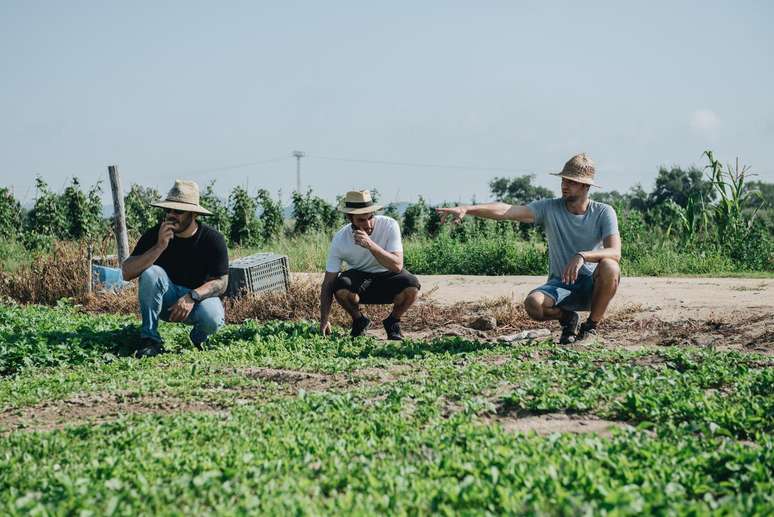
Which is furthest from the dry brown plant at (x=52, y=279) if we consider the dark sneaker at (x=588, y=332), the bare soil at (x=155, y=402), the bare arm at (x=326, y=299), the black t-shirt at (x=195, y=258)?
the dark sneaker at (x=588, y=332)

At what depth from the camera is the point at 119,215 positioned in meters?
11.7

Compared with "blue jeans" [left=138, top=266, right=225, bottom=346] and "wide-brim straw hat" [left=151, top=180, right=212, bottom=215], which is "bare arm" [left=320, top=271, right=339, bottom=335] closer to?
"blue jeans" [left=138, top=266, right=225, bottom=346]

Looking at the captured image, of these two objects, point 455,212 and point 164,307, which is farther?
point 164,307

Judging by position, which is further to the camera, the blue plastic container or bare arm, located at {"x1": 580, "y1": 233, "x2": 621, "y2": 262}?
the blue plastic container

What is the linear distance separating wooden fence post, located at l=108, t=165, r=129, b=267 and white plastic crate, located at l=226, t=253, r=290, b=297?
79.2 inches

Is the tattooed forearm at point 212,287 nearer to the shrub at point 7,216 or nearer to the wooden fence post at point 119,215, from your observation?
the wooden fence post at point 119,215

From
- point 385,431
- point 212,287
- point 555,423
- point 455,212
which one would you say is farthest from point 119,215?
point 555,423

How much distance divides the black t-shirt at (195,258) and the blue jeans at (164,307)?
117 mm

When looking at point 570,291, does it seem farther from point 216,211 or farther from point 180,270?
point 216,211

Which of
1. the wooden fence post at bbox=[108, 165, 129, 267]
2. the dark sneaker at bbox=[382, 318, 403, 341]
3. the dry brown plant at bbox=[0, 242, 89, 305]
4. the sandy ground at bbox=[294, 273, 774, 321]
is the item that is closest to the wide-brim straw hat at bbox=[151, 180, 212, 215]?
the dark sneaker at bbox=[382, 318, 403, 341]

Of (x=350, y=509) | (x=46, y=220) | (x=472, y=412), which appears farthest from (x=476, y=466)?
(x=46, y=220)

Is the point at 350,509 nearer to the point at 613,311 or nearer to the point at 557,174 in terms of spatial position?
the point at 557,174

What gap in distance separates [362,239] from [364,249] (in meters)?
0.59

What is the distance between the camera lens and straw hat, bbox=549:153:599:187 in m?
6.76
